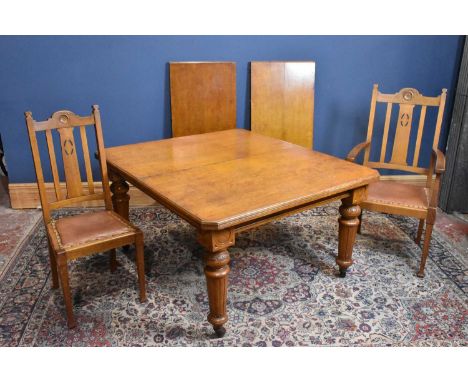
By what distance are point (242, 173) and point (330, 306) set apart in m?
0.91

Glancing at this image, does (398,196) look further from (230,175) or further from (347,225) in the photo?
(230,175)

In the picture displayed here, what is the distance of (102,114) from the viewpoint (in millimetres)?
3756

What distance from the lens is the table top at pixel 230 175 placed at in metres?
2.08

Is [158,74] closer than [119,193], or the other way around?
[119,193]

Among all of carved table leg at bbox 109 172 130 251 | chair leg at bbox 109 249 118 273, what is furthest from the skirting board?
chair leg at bbox 109 249 118 273

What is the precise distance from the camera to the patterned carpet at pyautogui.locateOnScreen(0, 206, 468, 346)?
7.66ft

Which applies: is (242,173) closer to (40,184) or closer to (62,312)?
(40,184)

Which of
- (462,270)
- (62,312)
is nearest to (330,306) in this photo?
(462,270)

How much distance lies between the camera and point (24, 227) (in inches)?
140

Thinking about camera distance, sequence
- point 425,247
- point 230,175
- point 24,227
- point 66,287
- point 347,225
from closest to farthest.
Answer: point 66,287 → point 230,175 → point 347,225 → point 425,247 → point 24,227

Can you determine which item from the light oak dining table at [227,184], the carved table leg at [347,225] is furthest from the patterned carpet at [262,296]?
the light oak dining table at [227,184]

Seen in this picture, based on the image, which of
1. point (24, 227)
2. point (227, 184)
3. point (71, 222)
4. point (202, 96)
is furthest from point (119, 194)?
point (202, 96)

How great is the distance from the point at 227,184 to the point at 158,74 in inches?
68.3

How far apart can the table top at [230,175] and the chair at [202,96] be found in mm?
664
